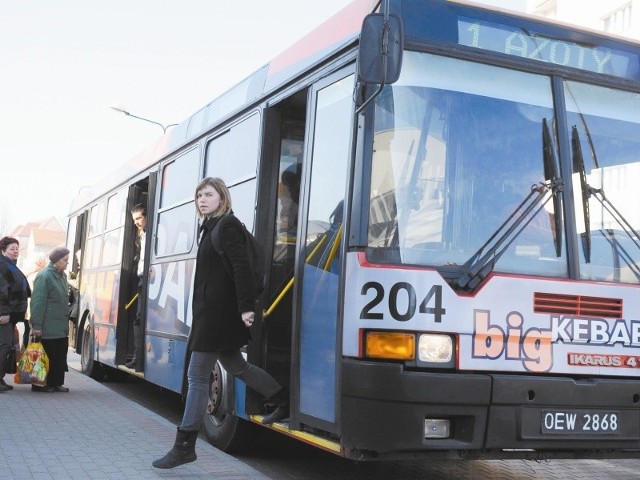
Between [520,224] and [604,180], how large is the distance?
2.26ft

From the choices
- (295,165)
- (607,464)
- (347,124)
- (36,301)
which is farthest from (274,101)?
(36,301)

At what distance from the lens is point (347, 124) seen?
557 centimetres

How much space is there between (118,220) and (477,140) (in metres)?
7.88

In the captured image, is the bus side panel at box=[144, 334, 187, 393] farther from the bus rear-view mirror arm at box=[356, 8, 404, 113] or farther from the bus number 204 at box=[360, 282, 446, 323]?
the bus rear-view mirror arm at box=[356, 8, 404, 113]

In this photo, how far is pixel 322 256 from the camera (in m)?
5.73

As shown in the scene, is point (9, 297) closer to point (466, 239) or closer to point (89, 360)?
point (89, 360)

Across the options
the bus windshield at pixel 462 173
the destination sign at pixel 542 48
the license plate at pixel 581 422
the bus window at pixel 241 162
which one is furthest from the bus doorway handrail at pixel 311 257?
the license plate at pixel 581 422

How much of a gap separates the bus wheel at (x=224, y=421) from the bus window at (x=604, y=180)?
2.95 meters

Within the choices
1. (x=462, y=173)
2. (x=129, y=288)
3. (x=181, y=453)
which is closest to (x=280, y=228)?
(x=181, y=453)

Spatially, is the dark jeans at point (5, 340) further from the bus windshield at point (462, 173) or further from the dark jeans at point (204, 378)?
the bus windshield at point (462, 173)

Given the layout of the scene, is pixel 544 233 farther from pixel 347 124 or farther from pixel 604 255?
pixel 347 124

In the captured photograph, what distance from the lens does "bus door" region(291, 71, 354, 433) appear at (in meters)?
5.45

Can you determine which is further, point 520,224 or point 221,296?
point 221,296

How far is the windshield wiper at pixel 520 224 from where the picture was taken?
16.9 ft
